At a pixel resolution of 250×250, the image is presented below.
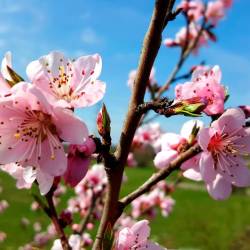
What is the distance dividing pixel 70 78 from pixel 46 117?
7.4 inches

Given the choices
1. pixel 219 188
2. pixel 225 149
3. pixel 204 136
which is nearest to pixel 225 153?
pixel 225 149

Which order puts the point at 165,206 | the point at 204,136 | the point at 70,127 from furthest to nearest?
the point at 165,206 → the point at 204,136 → the point at 70,127

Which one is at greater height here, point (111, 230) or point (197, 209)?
point (111, 230)

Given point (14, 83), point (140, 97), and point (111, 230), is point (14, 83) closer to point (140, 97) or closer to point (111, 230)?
point (140, 97)

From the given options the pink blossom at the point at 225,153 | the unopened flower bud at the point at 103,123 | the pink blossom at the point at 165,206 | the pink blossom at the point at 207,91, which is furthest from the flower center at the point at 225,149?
the pink blossom at the point at 165,206

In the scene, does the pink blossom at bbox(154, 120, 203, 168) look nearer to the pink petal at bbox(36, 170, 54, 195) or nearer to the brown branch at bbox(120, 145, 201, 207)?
the brown branch at bbox(120, 145, 201, 207)

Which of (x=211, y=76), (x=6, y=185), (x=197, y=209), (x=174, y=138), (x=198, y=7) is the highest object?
(x=211, y=76)

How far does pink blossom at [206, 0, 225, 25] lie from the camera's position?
510cm

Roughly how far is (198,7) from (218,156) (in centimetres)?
365

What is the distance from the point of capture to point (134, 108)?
1153 mm

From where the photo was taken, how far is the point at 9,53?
1.20 m

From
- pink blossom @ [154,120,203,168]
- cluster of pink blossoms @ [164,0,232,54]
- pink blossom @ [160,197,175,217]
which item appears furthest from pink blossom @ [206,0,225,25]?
pink blossom @ [154,120,203,168]

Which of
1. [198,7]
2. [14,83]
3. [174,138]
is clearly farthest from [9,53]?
[198,7]

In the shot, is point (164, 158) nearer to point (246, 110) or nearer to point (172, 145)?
point (172, 145)
